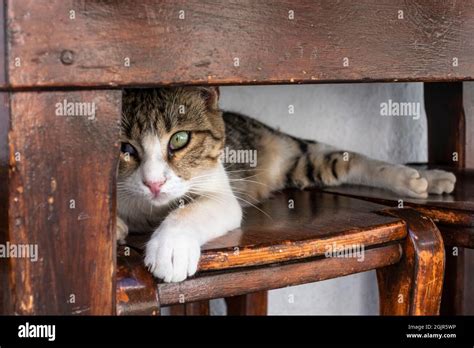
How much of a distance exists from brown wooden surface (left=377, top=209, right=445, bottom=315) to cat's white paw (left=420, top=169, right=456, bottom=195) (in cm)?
29

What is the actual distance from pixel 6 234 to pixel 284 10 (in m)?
0.41

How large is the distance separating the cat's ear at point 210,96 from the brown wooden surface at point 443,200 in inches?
13.0

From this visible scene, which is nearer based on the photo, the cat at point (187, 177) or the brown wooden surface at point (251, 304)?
the cat at point (187, 177)

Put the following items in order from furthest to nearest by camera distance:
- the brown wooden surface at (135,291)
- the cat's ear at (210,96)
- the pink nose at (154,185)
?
the cat's ear at (210,96)
the pink nose at (154,185)
the brown wooden surface at (135,291)

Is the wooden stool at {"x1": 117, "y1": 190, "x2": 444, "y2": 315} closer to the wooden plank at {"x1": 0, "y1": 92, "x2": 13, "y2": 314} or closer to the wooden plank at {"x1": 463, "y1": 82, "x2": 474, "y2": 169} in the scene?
the wooden plank at {"x1": 0, "y1": 92, "x2": 13, "y2": 314}

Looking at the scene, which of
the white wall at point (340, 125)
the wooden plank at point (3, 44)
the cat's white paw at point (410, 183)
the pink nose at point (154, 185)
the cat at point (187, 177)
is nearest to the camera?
the wooden plank at point (3, 44)

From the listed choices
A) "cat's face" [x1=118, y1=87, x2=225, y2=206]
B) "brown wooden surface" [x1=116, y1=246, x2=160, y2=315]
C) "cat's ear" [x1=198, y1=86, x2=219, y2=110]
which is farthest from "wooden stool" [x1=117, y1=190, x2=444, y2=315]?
"cat's ear" [x1=198, y1=86, x2=219, y2=110]

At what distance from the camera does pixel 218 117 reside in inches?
46.6

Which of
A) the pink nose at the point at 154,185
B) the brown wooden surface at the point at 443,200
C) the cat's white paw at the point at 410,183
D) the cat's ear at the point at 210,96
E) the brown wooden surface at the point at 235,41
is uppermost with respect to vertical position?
the brown wooden surface at the point at 235,41

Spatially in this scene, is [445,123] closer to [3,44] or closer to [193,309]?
[193,309]

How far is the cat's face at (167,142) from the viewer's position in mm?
1012

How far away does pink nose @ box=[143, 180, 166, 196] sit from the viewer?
99 cm

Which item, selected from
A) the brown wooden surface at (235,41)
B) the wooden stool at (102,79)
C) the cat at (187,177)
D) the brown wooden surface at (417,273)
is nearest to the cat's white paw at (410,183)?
the cat at (187,177)

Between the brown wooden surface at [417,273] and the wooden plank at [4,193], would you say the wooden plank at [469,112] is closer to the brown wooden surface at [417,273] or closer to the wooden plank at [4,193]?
the brown wooden surface at [417,273]
